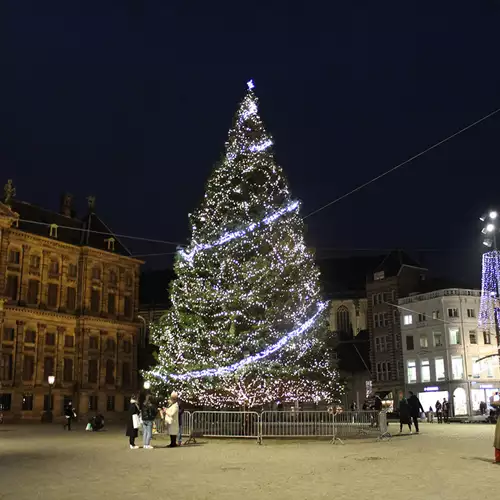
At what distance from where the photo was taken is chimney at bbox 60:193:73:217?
235 feet

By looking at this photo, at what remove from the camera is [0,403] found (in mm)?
54906

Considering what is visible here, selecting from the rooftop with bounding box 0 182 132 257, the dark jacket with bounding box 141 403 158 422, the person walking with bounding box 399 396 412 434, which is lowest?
the person walking with bounding box 399 396 412 434

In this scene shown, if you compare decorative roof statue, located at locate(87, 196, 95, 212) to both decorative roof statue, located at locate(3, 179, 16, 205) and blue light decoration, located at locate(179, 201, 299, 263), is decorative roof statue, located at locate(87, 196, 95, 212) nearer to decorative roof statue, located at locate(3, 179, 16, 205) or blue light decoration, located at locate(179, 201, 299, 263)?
decorative roof statue, located at locate(3, 179, 16, 205)

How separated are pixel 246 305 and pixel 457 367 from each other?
1650 inches

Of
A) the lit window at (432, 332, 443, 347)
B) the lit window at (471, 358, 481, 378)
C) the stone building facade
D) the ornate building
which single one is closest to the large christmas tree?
the ornate building

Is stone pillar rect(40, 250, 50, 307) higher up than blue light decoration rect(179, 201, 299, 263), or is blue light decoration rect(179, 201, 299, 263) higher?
stone pillar rect(40, 250, 50, 307)

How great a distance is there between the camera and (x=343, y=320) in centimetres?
8469

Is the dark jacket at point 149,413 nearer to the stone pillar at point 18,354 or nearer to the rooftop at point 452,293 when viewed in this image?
the stone pillar at point 18,354

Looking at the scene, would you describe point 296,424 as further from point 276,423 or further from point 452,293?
point 452,293

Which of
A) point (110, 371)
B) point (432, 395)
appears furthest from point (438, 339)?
point (110, 371)

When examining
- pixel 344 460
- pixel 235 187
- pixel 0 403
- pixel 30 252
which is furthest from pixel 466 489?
pixel 30 252

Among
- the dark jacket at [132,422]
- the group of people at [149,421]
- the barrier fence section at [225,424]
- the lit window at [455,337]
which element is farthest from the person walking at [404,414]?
the lit window at [455,337]

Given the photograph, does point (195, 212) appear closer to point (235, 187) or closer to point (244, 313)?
point (235, 187)

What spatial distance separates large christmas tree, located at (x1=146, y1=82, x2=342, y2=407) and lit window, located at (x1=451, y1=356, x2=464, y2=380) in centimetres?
3800
